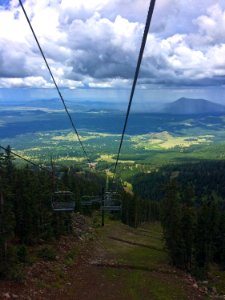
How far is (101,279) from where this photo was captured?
36.6m

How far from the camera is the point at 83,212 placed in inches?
3430

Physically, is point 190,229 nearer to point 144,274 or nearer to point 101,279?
point 144,274

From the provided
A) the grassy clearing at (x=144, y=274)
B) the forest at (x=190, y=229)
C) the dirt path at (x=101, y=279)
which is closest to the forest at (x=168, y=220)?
the forest at (x=190, y=229)

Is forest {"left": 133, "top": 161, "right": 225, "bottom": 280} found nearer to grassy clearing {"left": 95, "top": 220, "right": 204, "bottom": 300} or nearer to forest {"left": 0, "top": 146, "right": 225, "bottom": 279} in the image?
forest {"left": 0, "top": 146, "right": 225, "bottom": 279}

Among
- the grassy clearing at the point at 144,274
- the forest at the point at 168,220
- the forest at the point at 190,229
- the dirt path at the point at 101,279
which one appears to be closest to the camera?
the dirt path at the point at 101,279

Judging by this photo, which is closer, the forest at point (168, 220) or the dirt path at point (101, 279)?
the dirt path at point (101, 279)

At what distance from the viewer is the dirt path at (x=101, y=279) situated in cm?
3011

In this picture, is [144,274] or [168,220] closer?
[144,274]

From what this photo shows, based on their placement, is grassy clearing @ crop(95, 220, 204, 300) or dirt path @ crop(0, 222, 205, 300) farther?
grassy clearing @ crop(95, 220, 204, 300)

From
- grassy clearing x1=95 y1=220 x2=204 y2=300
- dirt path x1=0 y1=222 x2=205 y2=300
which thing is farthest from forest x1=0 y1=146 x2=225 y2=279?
grassy clearing x1=95 y1=220 x2=204 y2=300

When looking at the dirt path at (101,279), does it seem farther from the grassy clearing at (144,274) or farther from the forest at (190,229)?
the forest at (190,229)

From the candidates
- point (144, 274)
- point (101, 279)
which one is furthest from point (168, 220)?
point (101, 279)

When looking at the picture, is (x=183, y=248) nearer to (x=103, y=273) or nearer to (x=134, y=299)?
(x=103, y=273)

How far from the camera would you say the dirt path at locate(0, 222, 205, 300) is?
1186 inches
